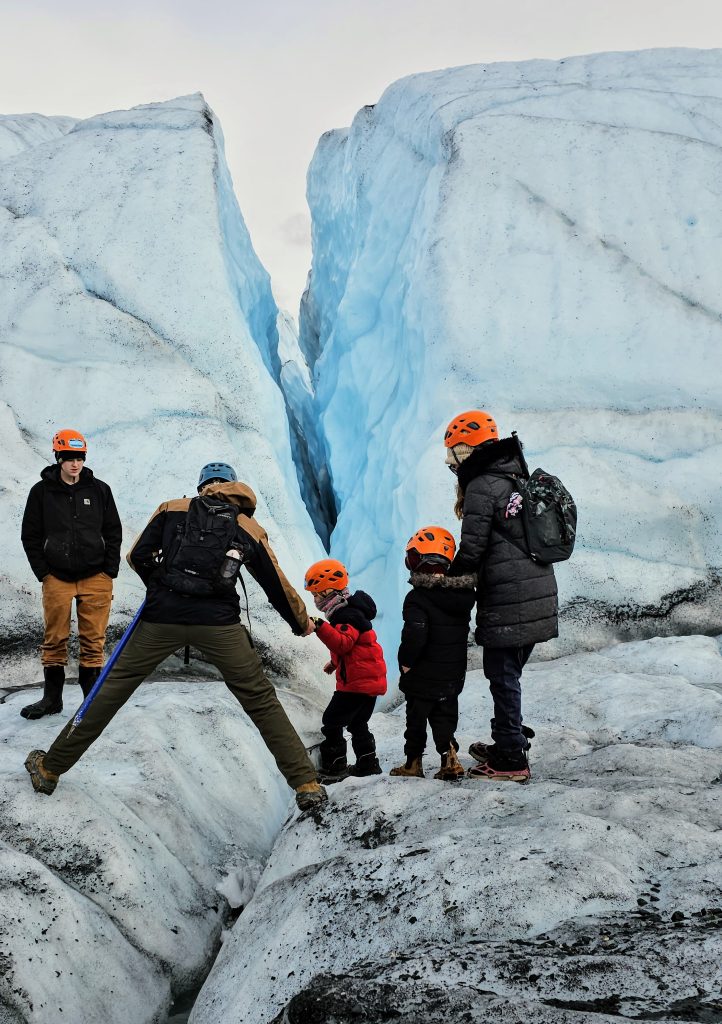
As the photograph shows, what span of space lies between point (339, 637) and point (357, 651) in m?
0.17

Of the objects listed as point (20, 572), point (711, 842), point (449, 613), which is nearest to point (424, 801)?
point (449, 613)

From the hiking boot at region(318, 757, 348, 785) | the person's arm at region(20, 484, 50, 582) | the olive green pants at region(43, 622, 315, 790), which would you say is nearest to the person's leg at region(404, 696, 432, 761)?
the hiking boot at region(318, 757, 348, 785)

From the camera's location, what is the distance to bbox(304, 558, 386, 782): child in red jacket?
140 inches

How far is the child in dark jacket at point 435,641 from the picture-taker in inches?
130

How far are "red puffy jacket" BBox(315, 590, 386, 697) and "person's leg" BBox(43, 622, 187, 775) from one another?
831 mm

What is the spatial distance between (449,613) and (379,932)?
55.5 inches

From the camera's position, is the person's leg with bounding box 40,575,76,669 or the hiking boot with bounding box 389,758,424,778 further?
the person's leg with bounding box 40,575,76,669

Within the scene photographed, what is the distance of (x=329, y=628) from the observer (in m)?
3.44

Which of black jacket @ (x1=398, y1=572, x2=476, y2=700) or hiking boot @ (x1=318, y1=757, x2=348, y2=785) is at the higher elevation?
black jacket @ (x1=398, y1=572, x2=476, y2=700)

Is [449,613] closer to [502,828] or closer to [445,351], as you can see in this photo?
[502,828]

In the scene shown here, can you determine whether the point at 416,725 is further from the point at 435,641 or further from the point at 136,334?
the point at 136,334

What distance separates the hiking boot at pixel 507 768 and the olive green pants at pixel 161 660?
2.73 feet

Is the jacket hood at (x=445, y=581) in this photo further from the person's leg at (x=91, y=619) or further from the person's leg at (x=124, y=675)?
the person's leg at (x=91, y=619)

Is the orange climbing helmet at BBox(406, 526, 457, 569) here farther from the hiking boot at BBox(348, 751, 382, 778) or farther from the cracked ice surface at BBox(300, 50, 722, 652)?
the cracked ice surface at BBox(300, 50, 722, 652)
